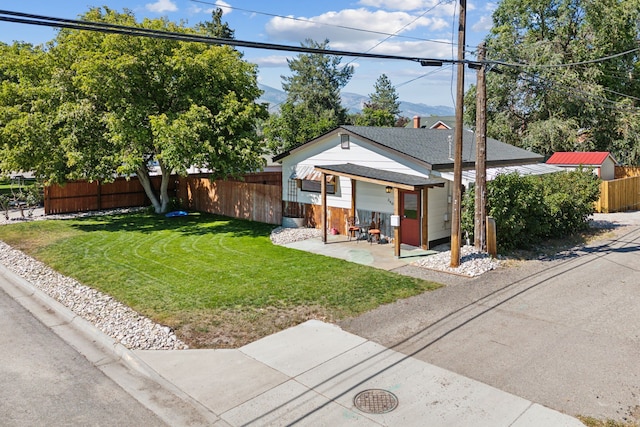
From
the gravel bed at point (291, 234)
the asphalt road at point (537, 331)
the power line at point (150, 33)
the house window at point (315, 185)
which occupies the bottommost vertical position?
the asphalt road at point (537, 331)

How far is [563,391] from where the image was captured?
665cm

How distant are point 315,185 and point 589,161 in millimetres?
17928

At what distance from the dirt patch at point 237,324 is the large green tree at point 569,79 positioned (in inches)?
1029

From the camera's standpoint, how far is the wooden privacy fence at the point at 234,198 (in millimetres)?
20969

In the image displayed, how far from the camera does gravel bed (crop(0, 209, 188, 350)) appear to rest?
8.44 meters

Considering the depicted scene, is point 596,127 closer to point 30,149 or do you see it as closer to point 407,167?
point 407,167

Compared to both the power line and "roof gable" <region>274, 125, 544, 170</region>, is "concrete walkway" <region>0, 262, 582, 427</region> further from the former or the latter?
"roof gable" <region>274, 125, 544, 170</region>

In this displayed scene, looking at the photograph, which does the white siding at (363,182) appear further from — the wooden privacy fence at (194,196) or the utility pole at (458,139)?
the utility pole at (458,139)

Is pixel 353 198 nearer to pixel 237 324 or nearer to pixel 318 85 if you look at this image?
pixel 237 324

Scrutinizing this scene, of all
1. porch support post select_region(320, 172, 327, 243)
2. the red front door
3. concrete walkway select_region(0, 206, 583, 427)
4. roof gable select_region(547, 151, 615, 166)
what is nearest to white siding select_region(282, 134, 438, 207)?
the red front door

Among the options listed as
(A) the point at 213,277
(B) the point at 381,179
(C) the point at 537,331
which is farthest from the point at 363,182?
(C) the point at 537,331

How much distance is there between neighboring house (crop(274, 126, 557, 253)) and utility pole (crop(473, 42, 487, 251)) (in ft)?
5.46

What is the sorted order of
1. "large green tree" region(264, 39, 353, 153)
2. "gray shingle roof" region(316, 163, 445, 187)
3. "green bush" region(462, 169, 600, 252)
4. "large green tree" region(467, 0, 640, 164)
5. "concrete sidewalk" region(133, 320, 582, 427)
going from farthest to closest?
1. "large green tree" region(264, 39, 353, 153)
2. "large green tree" region(467, 0, 640, 164)
3. "gray shingle roof" region(316, 163, 445, 187)
4. "green bush" region(462, 169, 600, 252)
5. "concrete sidewalk" region(133, 320, 582, 427)

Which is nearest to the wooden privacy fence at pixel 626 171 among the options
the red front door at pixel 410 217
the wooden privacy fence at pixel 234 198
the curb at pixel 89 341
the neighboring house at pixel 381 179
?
the neighboring house at pixel 381 179
